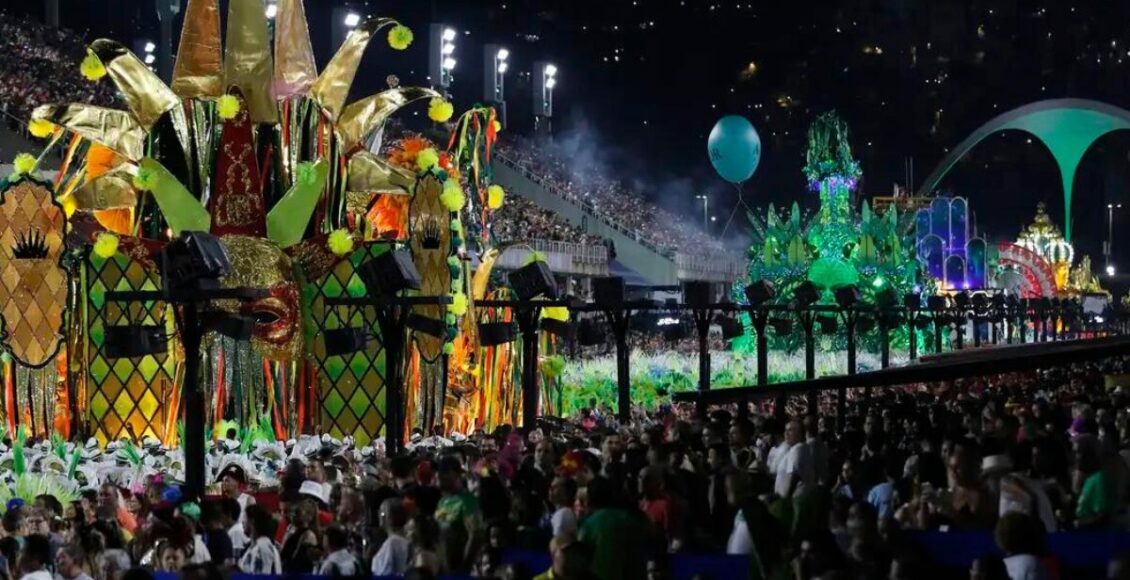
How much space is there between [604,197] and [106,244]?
43.3m

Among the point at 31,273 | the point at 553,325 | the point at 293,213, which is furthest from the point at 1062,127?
the point at 31,273

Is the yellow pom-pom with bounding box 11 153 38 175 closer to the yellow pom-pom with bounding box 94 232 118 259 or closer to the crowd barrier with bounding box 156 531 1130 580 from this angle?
the yellow pom-pom with bounding box 94 232 118 259

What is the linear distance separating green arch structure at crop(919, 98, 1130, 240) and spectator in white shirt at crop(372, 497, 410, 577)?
7562cm

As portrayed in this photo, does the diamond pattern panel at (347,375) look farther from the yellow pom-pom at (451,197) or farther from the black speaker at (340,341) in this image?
the black speaker at (340,341)

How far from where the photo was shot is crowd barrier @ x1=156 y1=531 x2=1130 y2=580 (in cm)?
1005

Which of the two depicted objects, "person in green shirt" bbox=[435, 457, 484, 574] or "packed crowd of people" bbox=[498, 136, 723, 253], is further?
"packed crowd of people" bbox=[498, 136, 723, 253]

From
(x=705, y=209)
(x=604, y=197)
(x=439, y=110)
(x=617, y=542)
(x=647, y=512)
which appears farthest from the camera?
(x=705, y=209)

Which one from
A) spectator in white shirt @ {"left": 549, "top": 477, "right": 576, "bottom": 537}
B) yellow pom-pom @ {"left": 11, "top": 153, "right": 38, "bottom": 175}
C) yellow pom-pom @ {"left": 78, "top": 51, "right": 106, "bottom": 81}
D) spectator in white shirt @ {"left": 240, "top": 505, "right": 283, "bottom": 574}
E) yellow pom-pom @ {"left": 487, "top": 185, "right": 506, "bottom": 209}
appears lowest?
spectator in white shirt @ {"left": 240, "top": 505, "right": 283, "bottom": 574}

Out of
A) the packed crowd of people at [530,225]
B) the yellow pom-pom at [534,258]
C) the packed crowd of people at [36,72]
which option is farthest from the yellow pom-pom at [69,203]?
the packed crowd of people at [530,225]

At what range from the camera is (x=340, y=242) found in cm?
2581

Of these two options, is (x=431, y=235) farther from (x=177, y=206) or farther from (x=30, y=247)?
(x=30, y=247)

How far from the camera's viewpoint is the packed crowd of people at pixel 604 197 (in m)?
62.3

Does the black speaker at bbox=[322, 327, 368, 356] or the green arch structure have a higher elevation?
the green arch structure

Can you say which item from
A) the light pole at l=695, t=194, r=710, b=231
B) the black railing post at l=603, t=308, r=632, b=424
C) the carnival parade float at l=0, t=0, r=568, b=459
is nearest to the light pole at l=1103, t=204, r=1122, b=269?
the light pole at l=695, t=194, r=710, b=231
